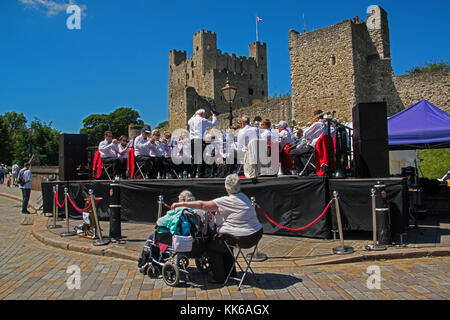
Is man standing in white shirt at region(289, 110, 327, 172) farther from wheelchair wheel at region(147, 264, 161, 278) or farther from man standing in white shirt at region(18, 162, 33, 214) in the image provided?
man standing in white shirt at region(18, 162, 33, 214)

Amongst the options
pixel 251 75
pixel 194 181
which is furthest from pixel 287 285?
pixel 251 75

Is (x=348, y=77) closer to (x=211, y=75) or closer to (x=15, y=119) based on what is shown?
(x=211, y=75)

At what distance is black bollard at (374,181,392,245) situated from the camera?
6078mm

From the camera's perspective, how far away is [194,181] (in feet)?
28.7

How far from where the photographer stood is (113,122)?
85.7 meters

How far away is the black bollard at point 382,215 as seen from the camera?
6078 mm

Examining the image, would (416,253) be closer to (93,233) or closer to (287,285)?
(287,285)

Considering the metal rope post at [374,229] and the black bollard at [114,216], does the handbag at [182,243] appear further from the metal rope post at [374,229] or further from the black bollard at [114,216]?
the metal rope post at [374,229]

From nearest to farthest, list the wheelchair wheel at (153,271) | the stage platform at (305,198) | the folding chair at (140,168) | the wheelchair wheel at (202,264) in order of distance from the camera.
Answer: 1. the wheelchair wheel at (153,271)
2. the wheelchair wheel at (202,264)
3. the stage platform at (305,198)
4. the folding chair at (140,168)

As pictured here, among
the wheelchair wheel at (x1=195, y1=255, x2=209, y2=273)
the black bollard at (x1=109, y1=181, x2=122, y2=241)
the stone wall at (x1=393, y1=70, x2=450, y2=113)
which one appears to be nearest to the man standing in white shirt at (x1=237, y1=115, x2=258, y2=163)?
the black bollard at (x1=109, y1=181, x2=122, y2=241)

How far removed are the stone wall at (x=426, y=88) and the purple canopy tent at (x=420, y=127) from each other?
16180 mm

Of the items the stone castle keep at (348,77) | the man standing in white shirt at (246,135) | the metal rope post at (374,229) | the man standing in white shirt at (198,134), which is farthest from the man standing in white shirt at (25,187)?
the stone castle keep at (348,77)

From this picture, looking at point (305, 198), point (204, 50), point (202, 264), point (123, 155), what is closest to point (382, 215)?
point (305, 198)
